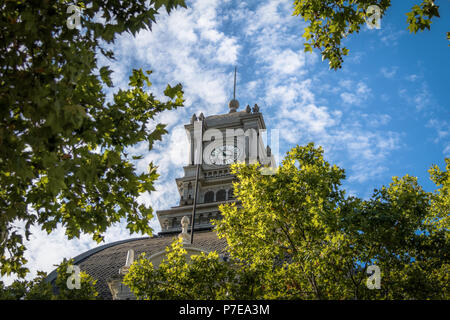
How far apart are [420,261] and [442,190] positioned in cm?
763

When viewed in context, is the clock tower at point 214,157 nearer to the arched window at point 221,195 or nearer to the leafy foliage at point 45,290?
the arched window at point 221,195

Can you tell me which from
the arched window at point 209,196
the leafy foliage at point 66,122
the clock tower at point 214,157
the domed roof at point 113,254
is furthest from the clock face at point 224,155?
the leafy foliage at point 66,122

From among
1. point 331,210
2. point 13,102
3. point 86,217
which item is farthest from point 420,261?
point 13,102

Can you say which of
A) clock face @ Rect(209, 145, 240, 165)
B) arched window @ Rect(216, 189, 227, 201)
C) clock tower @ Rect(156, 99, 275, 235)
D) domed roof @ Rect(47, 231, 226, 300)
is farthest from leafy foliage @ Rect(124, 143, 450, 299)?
clock face @ Rect(209, 145, 240, 165)

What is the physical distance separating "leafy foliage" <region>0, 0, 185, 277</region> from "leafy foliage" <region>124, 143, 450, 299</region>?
3683 mm

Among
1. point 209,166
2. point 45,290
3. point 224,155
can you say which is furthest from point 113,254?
point 224,155

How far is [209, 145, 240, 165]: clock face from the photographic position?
5994cm

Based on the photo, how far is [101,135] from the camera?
9.85m

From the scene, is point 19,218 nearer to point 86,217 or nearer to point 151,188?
point 86,217

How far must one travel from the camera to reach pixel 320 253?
553 inches

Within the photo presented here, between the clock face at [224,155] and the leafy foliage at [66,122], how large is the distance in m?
47.6

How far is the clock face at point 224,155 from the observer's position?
59.9 m

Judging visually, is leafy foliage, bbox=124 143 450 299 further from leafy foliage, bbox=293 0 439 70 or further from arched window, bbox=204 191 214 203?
arched window, bbox=204 191 214 203
